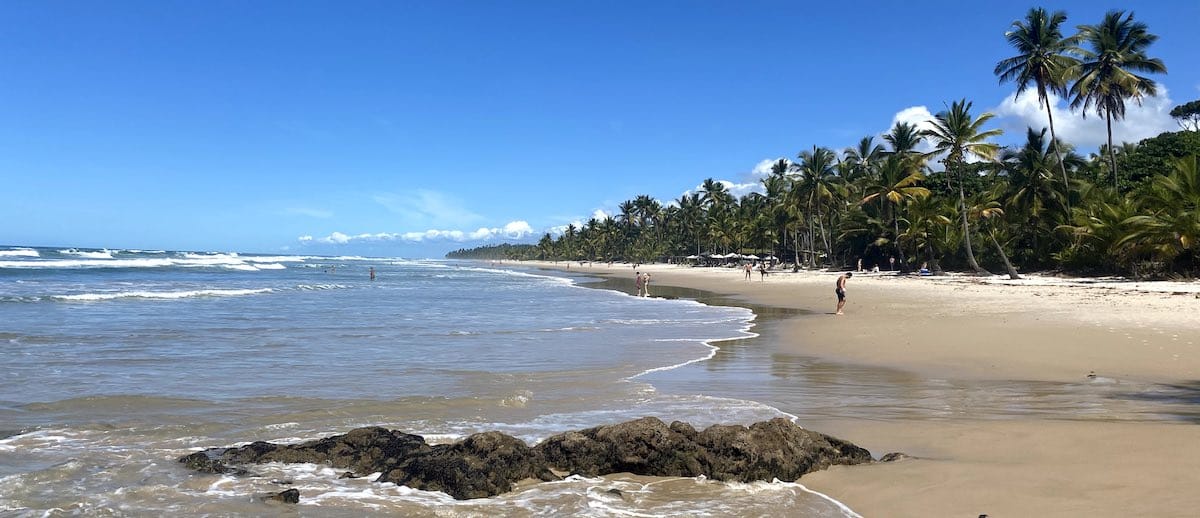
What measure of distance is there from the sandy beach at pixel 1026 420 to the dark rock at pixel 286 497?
12.6ft

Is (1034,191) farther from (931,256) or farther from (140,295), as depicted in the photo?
(140,295)

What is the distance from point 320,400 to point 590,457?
15.8 feet

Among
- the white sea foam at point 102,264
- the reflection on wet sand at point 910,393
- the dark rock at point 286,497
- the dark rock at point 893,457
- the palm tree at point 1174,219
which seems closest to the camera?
the dark rock at point 286,497

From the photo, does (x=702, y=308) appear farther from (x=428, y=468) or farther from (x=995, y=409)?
(x=428, y=468)

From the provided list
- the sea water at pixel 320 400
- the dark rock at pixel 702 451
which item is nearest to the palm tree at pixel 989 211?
the sea water at pixel 320 400

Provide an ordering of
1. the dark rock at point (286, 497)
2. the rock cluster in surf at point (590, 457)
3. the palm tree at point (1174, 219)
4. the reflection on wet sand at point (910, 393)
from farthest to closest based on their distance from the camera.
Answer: the palm tree at point (1174, 219) → the reflection on wet sand at point (910, 393) → the rock cluster in surf at point (590, 457) → the dark rock at point (286, 497)

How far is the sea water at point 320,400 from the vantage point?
197 inches

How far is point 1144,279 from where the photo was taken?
26.7 meters

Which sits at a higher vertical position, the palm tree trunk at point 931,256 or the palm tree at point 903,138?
the palm tree at point 903,138

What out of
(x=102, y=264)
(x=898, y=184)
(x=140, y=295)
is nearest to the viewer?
(x=140, y=295)

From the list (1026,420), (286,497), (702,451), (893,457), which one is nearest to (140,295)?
(286,497)

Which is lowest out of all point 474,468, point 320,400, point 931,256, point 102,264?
point 320,400

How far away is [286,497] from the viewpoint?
16.4 ft

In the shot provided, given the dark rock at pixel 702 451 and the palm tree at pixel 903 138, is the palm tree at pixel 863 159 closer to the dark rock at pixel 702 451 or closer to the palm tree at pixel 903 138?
the palm tree at pixel 903 138
